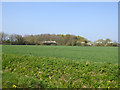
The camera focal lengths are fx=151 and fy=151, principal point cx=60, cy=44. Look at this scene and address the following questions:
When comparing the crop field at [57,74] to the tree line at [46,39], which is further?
the tree line at [46,39]

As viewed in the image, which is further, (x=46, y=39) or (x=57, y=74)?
(x=46, y=39)

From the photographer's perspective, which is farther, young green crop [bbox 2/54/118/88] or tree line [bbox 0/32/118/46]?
tree line [bbox 0/32/118/46]

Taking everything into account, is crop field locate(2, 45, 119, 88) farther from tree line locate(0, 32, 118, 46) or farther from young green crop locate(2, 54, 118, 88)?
tree line locate(0, 32, 118, 46)

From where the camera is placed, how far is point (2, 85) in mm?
6246

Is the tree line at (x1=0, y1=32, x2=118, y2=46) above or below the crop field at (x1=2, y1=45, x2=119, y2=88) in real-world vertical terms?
above

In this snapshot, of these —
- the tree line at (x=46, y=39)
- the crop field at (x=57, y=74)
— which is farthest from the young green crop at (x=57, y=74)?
the tree line at (x=46, y=39)

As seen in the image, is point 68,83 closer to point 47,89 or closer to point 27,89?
point 47,89

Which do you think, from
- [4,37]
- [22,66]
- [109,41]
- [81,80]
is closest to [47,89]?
[81,80]

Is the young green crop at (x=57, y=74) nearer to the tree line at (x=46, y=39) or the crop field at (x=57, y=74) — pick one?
the crop field at (x=57, y=74)

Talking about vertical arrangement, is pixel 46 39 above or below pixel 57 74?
above

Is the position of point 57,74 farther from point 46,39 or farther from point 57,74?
point 46,39

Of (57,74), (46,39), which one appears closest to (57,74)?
(57,74)

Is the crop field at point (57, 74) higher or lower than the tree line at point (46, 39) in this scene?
lower

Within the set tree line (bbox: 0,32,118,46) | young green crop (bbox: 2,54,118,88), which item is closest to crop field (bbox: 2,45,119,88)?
young green crop (bbox: 2,54,118,88)
